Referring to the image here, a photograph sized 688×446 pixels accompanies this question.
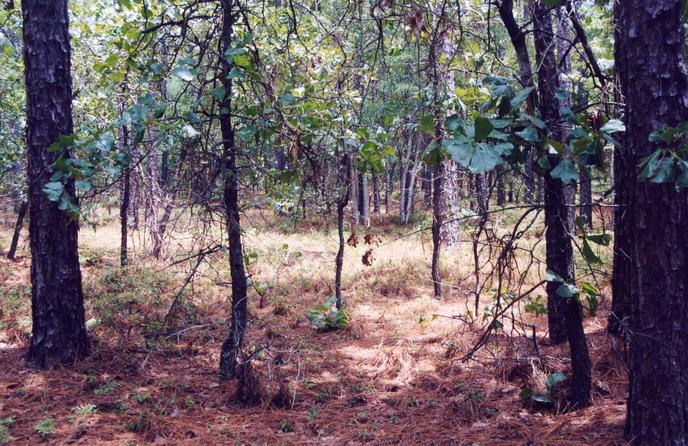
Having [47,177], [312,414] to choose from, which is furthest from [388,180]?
[312,414]

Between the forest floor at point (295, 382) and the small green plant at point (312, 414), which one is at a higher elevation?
the forest floor at point (295, 382)

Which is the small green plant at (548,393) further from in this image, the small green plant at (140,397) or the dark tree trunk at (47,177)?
the dark tree trunk at (47,177)

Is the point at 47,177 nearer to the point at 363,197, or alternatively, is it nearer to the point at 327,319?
the point at 327,319

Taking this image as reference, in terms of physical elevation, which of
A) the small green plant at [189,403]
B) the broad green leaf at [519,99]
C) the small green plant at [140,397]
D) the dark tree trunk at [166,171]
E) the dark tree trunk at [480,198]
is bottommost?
the small green plant at [189,403]

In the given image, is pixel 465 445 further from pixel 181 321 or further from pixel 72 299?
pixel 181 321

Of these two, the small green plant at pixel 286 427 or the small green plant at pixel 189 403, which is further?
the small green plant at pixel 189 403

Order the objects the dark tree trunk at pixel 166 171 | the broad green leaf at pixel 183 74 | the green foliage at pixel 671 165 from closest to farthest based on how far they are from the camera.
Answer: the green foliage at pixel 671 165 < the broad green leaf at pixel 183 74 < the dark tree trunk at pixel 166 171

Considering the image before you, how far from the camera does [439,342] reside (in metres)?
5.49

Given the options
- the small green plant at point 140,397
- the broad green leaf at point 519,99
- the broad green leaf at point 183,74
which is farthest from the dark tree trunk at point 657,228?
the small green plant at point 140,397

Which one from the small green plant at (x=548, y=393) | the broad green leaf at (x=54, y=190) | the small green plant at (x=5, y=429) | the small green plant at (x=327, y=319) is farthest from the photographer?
the small green plant at (x=327, y=319)

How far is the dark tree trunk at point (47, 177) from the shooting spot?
165 inches

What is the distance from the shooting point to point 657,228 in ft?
7.70

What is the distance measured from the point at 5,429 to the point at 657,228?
4033mm

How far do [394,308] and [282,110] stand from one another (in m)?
4.51
